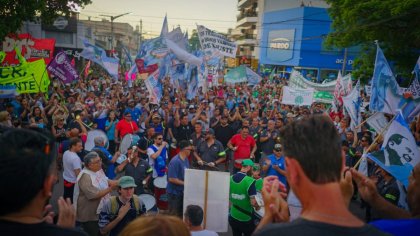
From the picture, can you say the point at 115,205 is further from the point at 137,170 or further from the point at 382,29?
the point at 382,29

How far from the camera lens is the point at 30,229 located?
5.31 ft

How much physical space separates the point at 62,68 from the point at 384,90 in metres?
11.6

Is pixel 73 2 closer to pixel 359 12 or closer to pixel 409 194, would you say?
pixel 359 12

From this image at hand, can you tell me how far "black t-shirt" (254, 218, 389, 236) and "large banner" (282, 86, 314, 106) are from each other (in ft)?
47.1

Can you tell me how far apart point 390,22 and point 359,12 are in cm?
161

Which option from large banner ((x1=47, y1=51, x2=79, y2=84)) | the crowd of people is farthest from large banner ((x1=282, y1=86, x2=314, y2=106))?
large banner ((x1=47, y1=51, x2=79, y2=84))

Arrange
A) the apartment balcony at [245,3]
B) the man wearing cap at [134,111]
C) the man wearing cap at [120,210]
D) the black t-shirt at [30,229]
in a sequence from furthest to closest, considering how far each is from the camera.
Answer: the apartment balcony at [245,3], the man wearing cap at [134,111], the man wearing cap at [120,210], the black t-shirt at [30,229]

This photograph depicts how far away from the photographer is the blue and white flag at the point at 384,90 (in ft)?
25.0

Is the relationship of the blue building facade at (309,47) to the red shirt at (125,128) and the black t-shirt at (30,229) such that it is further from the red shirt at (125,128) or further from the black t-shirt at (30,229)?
the black t-shirt at (30,229)

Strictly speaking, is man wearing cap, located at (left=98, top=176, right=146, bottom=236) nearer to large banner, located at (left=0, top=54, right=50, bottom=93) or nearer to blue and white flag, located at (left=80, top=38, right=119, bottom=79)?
large banner, located at (left=0, top=54, right=50, bottom=93)

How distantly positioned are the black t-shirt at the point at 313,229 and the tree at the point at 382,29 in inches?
628

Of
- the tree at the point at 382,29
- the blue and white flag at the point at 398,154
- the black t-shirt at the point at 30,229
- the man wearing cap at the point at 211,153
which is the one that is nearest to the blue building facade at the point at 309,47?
the tree at the point at 382,29

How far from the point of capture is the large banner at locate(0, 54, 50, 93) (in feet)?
36.8

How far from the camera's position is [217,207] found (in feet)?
16.4
